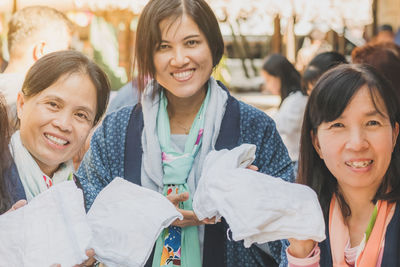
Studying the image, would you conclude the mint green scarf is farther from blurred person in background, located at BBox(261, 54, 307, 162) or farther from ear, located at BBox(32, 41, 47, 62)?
blurred person in background, located at BBox(261, 54, 307, 162)

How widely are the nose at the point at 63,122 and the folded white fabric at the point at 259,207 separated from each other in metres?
0.52

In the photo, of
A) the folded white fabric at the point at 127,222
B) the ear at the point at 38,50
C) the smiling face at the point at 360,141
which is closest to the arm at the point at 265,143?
the smiling face at the point at 360,141

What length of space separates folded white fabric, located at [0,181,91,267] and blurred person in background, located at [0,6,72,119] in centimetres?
162

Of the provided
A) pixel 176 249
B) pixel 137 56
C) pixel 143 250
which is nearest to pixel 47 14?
pixel 137 56

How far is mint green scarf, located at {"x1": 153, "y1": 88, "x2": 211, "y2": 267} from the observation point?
7.30ft

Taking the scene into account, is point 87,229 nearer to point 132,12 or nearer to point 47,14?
point 47,14

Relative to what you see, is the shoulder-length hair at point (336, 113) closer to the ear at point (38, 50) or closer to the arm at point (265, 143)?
the arm at point (265, 143)

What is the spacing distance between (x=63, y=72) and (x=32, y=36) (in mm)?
1364

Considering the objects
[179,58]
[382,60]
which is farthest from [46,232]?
[382,60]

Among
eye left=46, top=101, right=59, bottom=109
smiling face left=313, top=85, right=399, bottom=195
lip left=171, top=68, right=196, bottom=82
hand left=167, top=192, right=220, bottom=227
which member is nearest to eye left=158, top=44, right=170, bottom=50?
lip left=171, top=68, right=196, bottom=82

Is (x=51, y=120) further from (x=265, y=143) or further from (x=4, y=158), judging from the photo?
(x=265, y=143)

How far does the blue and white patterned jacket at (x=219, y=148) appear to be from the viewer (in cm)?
228

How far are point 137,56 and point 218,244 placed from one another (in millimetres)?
818

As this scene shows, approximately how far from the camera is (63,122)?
200 centimetres
